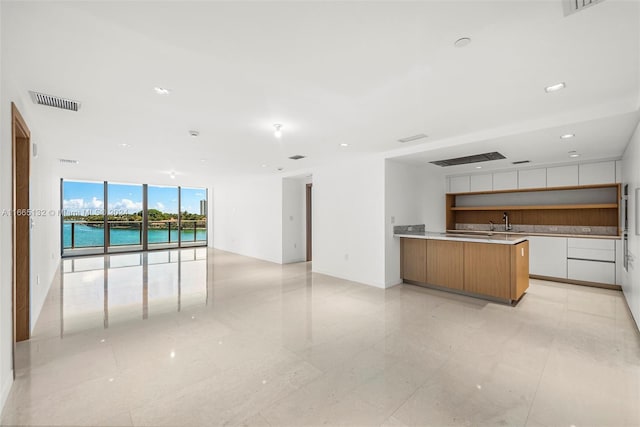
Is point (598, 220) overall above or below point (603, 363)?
above

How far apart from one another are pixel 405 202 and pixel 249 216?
16.9 ft

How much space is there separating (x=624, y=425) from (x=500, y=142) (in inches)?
127

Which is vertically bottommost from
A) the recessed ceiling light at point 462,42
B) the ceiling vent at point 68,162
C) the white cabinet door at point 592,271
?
the white cabinet door at point 592,271

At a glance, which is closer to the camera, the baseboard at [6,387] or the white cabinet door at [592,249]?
the baseboard at [6,387]

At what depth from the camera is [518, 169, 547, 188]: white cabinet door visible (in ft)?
19.0

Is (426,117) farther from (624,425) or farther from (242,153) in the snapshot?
(242,153)

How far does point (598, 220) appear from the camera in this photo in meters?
5.52

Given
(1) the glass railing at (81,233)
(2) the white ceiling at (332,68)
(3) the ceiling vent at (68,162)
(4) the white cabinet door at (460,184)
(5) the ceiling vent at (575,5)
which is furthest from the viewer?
(1) the glass railing at (81,233)

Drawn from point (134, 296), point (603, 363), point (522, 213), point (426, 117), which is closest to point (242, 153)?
point (134, 296)

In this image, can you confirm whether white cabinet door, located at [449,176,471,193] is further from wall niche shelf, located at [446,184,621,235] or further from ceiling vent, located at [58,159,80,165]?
ceiling vent, located at [58,159,80,165]

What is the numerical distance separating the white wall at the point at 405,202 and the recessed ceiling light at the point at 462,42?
324 cm

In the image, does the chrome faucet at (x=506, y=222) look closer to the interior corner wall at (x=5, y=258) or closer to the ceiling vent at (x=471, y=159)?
the ceiling vent at (x=471, y=159)

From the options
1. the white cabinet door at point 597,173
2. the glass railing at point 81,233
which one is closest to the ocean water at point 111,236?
the glass railing at point 81,233

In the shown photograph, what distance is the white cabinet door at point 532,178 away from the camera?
19.0 ft
